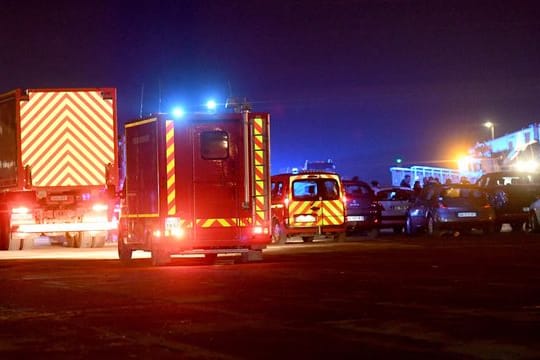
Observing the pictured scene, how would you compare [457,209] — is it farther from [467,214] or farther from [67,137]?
[67,137]

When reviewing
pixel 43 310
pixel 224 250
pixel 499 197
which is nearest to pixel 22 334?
pixel 43 310

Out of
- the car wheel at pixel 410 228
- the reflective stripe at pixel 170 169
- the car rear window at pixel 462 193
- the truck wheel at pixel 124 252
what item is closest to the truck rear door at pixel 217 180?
the reflective stripe at pixel 170 169

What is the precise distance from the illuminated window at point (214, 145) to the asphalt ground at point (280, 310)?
2031 millimetres

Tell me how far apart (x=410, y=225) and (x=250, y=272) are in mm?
15645

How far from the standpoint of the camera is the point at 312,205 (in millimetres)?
27125

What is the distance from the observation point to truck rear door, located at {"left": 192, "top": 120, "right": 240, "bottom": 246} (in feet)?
62.1

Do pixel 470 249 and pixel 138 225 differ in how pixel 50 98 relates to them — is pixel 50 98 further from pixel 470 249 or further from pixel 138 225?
pixel 470 249

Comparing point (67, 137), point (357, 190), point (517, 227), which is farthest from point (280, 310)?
point (517, 227)

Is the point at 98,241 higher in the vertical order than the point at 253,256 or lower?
higher

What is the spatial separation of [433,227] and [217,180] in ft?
38.9

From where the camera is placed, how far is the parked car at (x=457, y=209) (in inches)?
1141

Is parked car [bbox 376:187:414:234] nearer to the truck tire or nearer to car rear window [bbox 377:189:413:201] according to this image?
A: car rear window [bbox 377:189:413:201]

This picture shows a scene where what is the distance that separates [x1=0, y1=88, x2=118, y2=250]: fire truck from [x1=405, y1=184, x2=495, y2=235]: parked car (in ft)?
30.1

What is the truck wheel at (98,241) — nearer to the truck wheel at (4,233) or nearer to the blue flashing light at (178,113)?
the truck wheel at (4,233)
